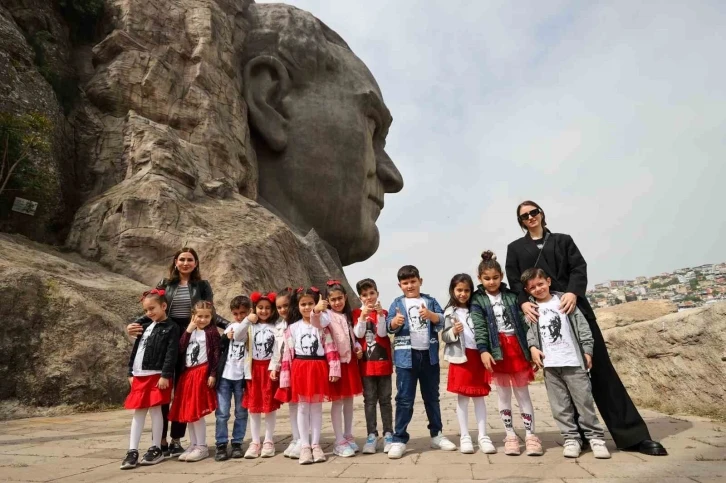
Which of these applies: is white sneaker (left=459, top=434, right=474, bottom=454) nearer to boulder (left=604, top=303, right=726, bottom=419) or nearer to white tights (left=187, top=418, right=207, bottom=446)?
white tights (left=187, top=418, right=207, bottom=446)

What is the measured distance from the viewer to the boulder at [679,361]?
3596 millimetres

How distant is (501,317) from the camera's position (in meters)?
3.16

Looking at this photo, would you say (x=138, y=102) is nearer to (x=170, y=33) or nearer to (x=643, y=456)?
(x=170, y=33)

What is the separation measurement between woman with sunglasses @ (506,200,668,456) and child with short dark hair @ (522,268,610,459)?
7 centimetres

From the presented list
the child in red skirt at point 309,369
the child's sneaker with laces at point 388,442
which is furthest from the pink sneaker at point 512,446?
the child in red skirt at point 309,369

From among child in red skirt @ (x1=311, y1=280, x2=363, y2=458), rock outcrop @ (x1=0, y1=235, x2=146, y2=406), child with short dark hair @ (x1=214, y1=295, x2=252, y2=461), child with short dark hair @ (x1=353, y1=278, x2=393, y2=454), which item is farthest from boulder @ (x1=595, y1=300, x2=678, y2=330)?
rock outcrop @ (x1=0, y1=235, x2=146, y2=406)

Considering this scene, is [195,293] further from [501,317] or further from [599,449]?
[599,449]

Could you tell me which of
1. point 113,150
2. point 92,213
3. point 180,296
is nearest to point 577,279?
point 180,296

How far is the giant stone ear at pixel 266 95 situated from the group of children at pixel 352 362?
626cm

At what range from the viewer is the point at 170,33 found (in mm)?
8250

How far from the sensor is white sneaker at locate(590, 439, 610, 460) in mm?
2674

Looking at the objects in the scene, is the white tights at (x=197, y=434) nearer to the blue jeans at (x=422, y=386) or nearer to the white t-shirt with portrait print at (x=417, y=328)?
the blue jeans at (x=422, y=386)

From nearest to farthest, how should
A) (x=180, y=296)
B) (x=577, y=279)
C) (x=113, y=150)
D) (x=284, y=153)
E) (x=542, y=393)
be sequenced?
(x=577, y=279) < (x=180, y=296) < (x=542, y=393) < (x=113, y=150) < (x=284, y=153)

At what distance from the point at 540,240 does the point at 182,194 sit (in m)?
5.18
